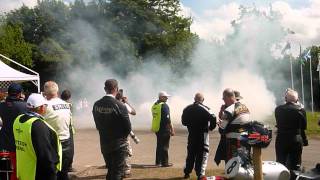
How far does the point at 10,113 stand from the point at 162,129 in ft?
16.5

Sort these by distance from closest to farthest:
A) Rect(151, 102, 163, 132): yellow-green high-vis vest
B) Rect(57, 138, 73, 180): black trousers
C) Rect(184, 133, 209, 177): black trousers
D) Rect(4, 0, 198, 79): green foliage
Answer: Rect(57, 138, 73, 180): black trousers, Rect(184, 133, 209, 177): black trousers, Rect(151, 102, 163, 132): yellow-green high-vis vest, Rect(4, 0, 198, 79): green foliage

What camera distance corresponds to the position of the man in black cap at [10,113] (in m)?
7.48

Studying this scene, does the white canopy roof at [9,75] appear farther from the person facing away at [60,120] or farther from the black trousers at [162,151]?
the person facing away at [60,120]

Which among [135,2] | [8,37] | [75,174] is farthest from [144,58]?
[75,174]

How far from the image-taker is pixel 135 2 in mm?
44406

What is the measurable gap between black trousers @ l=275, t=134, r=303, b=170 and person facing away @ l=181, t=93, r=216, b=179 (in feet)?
4.83

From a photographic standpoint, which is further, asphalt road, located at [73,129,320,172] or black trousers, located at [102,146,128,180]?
asphalt road, located at [73,129,320,172]

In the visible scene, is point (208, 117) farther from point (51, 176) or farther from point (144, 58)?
point (144, 58)

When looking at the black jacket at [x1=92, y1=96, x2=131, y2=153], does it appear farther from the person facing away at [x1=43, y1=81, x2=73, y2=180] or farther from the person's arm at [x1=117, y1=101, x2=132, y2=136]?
the person facing away at [x1=43, y1=81, x2=73, y2=180]

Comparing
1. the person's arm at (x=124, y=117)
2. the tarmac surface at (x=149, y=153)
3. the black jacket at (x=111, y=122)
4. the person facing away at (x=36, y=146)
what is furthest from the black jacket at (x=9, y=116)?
the tarmac surface at (x=149, y=153)

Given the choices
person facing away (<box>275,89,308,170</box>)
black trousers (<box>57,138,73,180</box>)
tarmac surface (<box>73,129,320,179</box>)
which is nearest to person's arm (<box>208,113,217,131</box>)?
person facing away (<box>275,89,308,170</box>)

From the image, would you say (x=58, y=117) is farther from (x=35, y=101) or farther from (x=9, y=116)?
(x=35, y=101)

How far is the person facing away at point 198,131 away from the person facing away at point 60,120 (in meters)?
2.94

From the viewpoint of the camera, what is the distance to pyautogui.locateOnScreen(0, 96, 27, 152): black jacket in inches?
295
